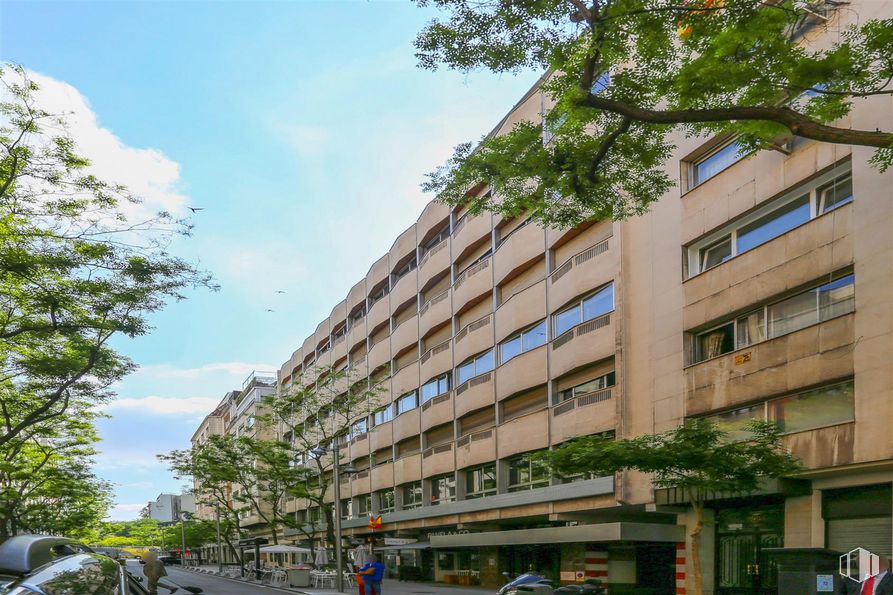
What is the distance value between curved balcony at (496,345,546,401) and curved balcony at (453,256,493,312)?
4230 mm

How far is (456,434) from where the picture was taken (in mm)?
40094

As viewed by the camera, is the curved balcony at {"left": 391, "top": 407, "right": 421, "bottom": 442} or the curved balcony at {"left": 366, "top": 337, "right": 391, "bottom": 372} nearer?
the curved balcony at {"left": 391, "top": 407, "right": 421, "bottom": 442}

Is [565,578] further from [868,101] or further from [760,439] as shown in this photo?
[868,101]

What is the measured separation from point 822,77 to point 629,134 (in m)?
4.04

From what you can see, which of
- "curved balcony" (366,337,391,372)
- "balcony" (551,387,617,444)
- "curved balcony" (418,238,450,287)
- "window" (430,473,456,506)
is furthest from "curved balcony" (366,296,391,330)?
"balcony" (551,387,617,444)

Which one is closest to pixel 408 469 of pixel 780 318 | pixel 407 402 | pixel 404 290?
pixel 407 402

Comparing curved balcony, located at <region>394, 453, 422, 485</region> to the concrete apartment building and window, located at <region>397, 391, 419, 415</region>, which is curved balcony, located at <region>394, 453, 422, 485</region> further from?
window, located at <region>397, 391, 419, 415</region>

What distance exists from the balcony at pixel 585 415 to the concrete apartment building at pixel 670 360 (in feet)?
0.22

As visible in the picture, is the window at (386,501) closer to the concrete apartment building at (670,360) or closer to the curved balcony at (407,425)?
the curved balcony at (407,425)

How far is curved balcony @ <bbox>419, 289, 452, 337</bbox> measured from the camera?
141 feet

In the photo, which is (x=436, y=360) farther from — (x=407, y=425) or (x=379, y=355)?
(x=379, y=355)

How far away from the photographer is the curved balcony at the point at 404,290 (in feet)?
159

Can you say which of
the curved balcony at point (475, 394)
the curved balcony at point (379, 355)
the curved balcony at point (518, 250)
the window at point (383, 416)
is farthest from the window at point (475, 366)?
the curved balcony at point (379, 355)

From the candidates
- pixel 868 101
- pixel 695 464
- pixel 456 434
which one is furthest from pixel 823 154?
pixel 456 434
